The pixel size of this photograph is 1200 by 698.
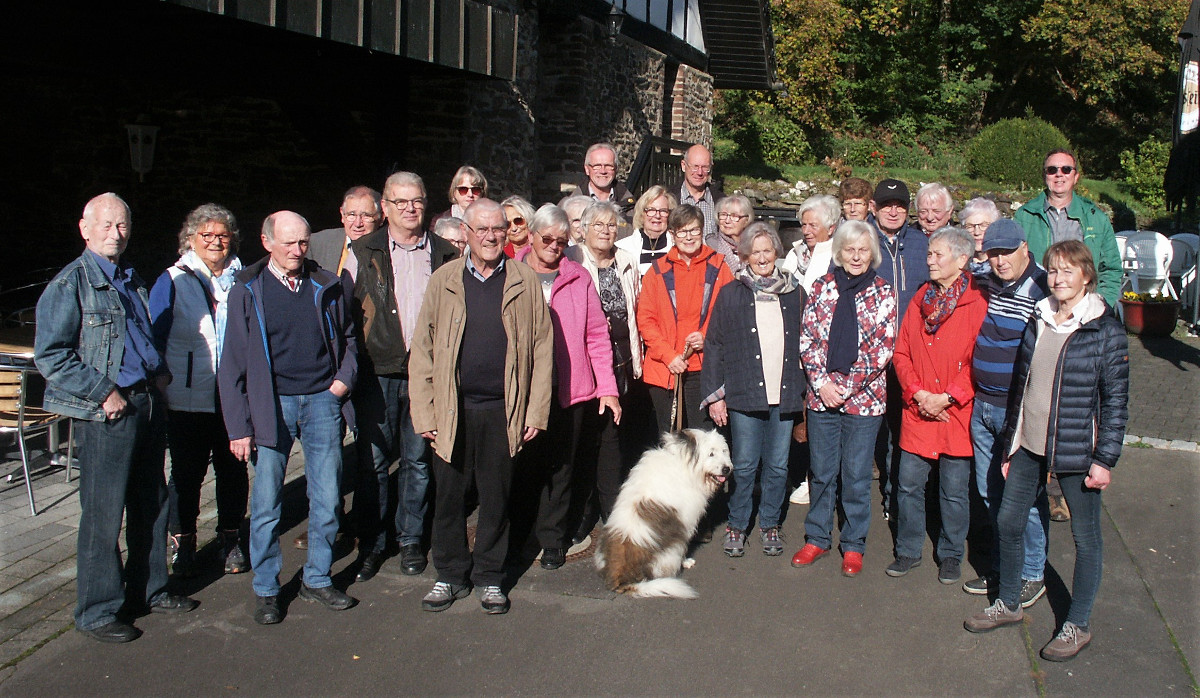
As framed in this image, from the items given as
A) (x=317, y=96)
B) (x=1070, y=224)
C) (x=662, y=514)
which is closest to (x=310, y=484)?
(x=662, y=514)

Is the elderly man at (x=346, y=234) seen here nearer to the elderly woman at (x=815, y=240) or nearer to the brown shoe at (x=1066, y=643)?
the elderly woman at (x=815, y=240)

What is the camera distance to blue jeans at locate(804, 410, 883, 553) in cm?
484

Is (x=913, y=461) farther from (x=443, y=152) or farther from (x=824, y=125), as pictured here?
(x=824, y=125)

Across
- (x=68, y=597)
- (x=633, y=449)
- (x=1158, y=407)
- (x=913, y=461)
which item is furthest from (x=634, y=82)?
(x=68, y=597)

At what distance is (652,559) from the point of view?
4594 millimetres

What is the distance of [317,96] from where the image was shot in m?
8.70

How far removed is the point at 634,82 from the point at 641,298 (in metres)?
10.6

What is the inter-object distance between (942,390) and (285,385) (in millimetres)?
3193

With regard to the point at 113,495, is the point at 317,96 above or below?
above

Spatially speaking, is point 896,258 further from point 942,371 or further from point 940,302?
point 942,371

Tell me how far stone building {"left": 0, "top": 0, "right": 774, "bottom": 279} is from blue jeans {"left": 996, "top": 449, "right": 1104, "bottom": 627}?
17.9 ft

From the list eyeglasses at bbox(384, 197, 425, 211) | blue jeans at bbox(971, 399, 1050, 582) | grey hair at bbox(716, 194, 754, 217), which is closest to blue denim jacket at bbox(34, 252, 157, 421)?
eyeglasses at bbox(384, 197, 425, 211)

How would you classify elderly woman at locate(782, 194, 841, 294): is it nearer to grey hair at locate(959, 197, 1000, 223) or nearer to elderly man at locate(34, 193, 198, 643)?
grey hair at locate(959, 197, 1000, 223)

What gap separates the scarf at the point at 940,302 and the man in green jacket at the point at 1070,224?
5.03 ft
